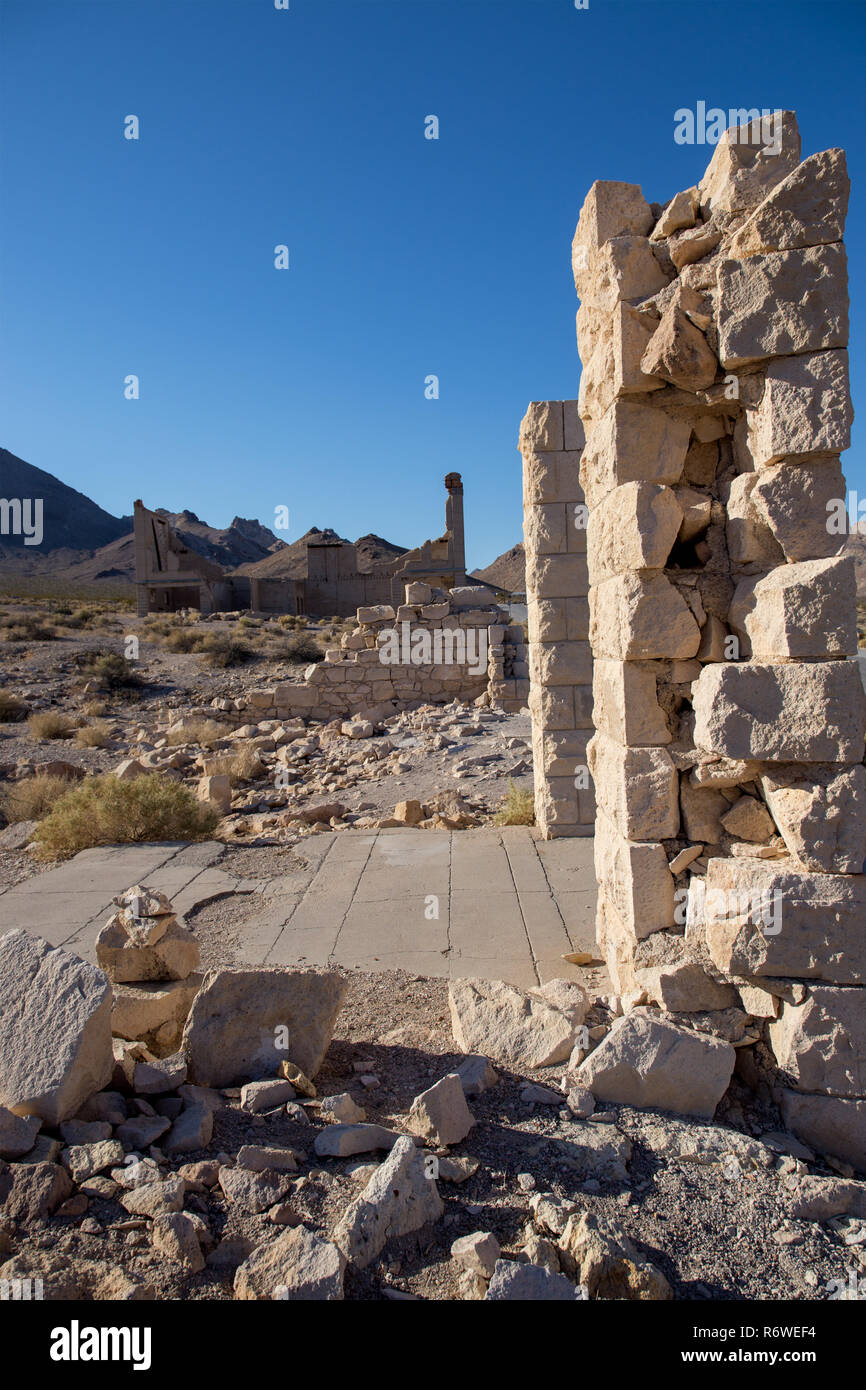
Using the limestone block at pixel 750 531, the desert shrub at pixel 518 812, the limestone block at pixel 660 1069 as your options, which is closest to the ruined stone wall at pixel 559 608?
the desert shrub at pixel 518 812

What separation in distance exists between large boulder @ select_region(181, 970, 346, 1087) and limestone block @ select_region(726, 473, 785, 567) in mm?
2427

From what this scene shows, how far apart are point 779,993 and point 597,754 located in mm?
1456

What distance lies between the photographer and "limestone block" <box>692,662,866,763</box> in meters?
2.86

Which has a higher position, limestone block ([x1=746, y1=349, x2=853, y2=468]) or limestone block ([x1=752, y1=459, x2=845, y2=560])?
limestone block ([x1=746, y1=349, x2=853, y2=468])

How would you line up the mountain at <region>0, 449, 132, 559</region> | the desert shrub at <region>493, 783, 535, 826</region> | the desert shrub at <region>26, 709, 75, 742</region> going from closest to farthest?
the desert shrub at <region>493, 783, 535, 826</region>
the desert shrub at <region>26, 709, 75, 742</region>
the mountain at <region>0, 449, 132, 559</region>

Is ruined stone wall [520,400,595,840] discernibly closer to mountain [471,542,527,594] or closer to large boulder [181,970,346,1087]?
large boulder [181,970,346,1087]

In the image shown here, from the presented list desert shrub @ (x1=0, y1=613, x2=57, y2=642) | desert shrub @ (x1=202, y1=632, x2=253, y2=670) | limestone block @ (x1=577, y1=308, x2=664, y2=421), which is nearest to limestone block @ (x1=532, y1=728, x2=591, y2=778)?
limestone block @ (x1=577, y1=308, x2=664, y2=421)

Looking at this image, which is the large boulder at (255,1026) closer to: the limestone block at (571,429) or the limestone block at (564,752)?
the limestone block at (564,752)

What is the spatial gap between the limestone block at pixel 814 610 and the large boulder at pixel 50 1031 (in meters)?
2.71

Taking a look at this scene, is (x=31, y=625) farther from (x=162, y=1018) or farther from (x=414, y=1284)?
(x=414, y=1284)

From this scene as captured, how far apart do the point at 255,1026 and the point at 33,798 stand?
Result: 702cm

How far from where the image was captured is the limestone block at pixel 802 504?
2947mm
